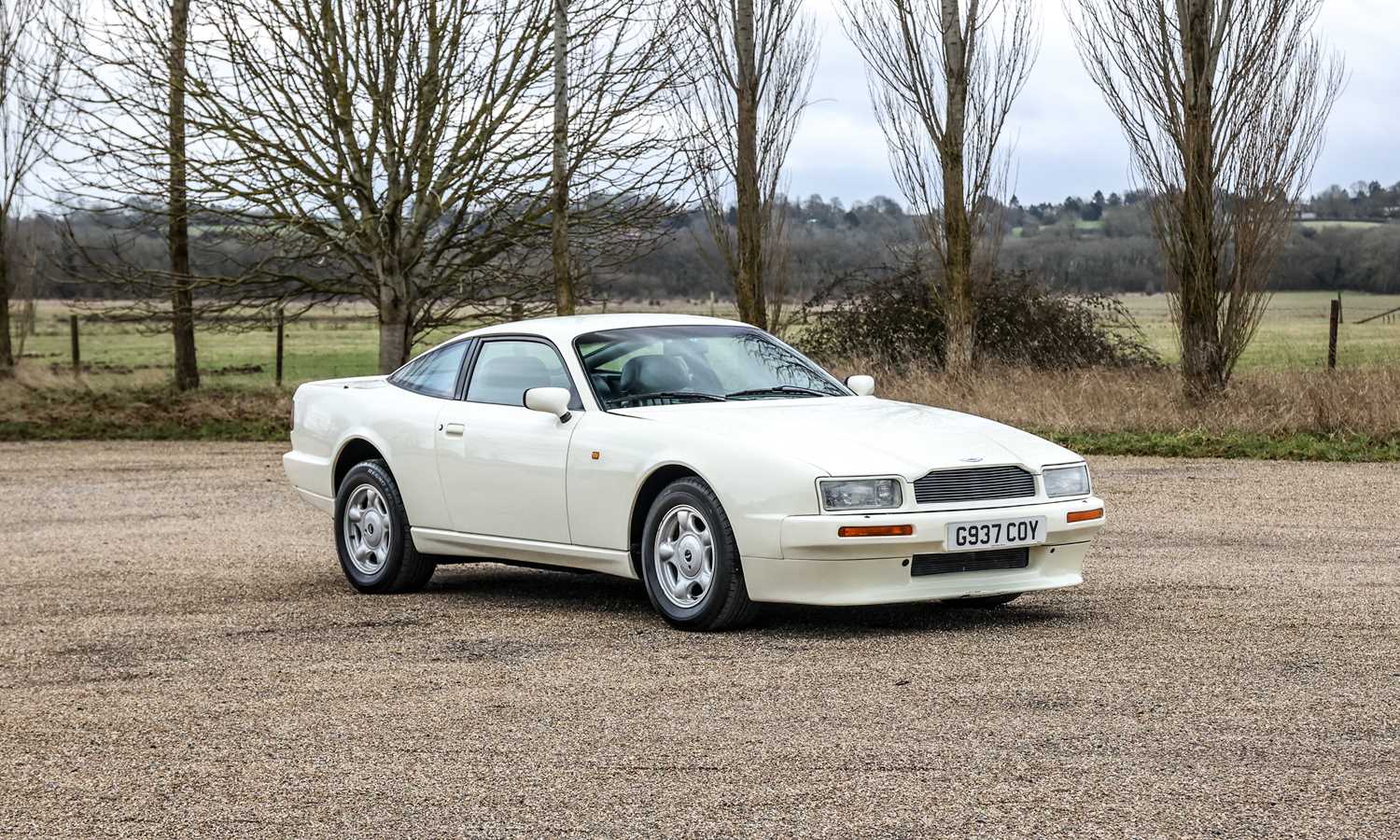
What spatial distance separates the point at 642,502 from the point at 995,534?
64.4 inches

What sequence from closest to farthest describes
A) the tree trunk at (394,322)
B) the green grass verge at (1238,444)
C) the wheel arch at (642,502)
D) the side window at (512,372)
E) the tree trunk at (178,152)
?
1. the wheel arch at (642,502)
2. the side window at (512,372)
3. the green grass verge at (1238,444)
4. the tree trunk at (178,152)
5. the tree trunk at (394,322)

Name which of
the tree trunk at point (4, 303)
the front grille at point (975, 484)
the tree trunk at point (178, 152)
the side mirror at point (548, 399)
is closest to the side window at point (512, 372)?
the side mirror at point (548, 399)

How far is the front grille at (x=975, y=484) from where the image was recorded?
23.9 ft

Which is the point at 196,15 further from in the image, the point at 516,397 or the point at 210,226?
the point at 516,397

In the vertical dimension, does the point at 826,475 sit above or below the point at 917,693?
above

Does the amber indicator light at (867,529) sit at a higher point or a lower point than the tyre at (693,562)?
higher

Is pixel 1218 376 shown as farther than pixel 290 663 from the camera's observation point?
Yes

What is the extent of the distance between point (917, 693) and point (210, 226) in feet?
55.4

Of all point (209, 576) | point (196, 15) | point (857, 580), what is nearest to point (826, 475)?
point (857, 580)

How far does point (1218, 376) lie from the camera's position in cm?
2006

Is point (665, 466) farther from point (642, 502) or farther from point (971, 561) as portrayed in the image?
point (971, 561)

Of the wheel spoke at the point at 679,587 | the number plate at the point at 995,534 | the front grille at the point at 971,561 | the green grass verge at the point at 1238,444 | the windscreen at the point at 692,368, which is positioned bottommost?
the green grass verge at the point at 1238,444

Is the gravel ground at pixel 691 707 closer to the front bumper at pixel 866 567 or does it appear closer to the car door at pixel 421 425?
the front bumper at pixel 866 567

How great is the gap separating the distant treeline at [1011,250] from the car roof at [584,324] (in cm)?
1246
